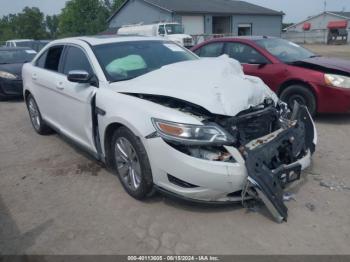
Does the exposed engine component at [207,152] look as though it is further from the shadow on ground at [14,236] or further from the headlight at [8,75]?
the headlight at [8,75]

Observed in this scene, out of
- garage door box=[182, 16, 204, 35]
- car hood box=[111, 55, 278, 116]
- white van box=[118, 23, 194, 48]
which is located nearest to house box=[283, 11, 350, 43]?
garage door box=[182, 16, 204, 35]

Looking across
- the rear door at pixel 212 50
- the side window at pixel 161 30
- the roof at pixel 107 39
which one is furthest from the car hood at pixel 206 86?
the side window at pixel 161 30

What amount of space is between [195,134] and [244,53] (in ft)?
14.4

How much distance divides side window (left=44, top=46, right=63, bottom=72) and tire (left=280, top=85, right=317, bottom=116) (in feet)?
12.6

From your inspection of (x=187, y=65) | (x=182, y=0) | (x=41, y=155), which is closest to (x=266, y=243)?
(x=187, y=65)

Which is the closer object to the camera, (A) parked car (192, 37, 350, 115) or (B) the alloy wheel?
(B) the alloy wheel

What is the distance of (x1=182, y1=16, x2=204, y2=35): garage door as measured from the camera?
35.8m

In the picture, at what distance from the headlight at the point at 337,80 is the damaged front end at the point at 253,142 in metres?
2.47

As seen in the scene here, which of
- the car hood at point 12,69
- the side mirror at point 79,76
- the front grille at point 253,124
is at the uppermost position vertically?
the side mirror at point 79,76

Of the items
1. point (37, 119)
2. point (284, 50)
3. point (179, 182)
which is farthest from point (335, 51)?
point (179, 182)

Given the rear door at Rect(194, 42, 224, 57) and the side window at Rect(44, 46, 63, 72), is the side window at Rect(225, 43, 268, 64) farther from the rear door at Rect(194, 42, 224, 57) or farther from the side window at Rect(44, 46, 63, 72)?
the side window at Rect(44, 46, 63, 72)

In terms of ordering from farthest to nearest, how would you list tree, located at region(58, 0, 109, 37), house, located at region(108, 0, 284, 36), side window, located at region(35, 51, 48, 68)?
1. tree, located at region(58, 0, 109, 37)
2. house, located at region(108, 0, 284, 36)
3. side window, located at region(35, 51, 48, 68)

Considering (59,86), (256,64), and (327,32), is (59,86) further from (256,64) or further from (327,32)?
(327,32)

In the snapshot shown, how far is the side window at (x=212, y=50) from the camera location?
7.62 meters
